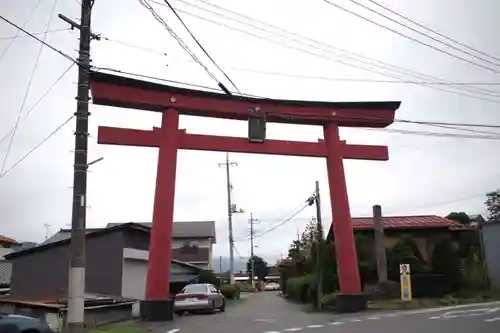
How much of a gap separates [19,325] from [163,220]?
10492 mm

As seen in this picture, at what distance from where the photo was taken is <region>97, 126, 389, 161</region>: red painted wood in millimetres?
20297

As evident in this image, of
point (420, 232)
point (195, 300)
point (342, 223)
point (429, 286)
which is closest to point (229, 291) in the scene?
point (420, 232)

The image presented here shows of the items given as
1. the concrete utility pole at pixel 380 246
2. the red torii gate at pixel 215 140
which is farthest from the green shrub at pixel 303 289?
the red torii gate at pixel 215 140

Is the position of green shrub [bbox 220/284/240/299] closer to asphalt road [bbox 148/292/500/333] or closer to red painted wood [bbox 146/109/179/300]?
red painted wood [bbox 146/109/179/300]

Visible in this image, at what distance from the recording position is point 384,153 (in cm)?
2348

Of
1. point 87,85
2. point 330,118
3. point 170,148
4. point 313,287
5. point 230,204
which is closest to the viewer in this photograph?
point 87,85

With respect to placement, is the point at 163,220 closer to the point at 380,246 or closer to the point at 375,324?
the point at 375,324

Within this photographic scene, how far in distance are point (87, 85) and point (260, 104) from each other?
9.38m

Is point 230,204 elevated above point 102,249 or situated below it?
above

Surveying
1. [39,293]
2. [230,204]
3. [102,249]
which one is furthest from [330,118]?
[230,204]

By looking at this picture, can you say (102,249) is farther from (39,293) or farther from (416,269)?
(416,269)

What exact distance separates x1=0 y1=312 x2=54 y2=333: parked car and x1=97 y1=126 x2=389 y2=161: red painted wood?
407 inches

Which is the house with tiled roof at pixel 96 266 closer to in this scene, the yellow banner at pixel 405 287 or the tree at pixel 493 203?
the yellow banner at pixel 405 287

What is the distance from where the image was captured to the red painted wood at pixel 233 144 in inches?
799
